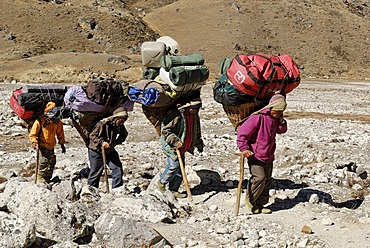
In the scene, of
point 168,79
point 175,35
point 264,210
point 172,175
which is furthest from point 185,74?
point 175,35

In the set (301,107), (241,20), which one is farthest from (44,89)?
(241,20)

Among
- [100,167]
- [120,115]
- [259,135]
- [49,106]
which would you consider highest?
[259,135]

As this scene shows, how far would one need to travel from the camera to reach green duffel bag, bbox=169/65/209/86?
800 cm

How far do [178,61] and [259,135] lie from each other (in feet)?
5.20

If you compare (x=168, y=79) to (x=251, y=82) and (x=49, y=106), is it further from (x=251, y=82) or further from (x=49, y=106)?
(x=49, y=106)

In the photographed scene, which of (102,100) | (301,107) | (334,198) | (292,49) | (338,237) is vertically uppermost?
(102,100)

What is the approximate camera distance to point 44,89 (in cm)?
955

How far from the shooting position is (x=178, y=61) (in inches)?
320

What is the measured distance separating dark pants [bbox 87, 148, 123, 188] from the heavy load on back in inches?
39.5

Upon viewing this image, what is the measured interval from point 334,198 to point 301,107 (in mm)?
16415

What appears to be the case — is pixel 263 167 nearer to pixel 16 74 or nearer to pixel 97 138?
pixel 97 138

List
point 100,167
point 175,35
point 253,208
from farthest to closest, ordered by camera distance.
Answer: point 175,35 < point 100,167 < point 253,208

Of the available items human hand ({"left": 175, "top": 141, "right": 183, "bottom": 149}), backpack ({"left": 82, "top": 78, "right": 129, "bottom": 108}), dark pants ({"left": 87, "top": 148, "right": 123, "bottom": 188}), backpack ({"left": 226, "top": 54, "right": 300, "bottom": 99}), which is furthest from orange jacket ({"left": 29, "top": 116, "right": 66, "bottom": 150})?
backpack ({"left": 226, "top": 54, "right": 300, "bottom": 99})

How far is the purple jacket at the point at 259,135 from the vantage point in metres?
7.59
